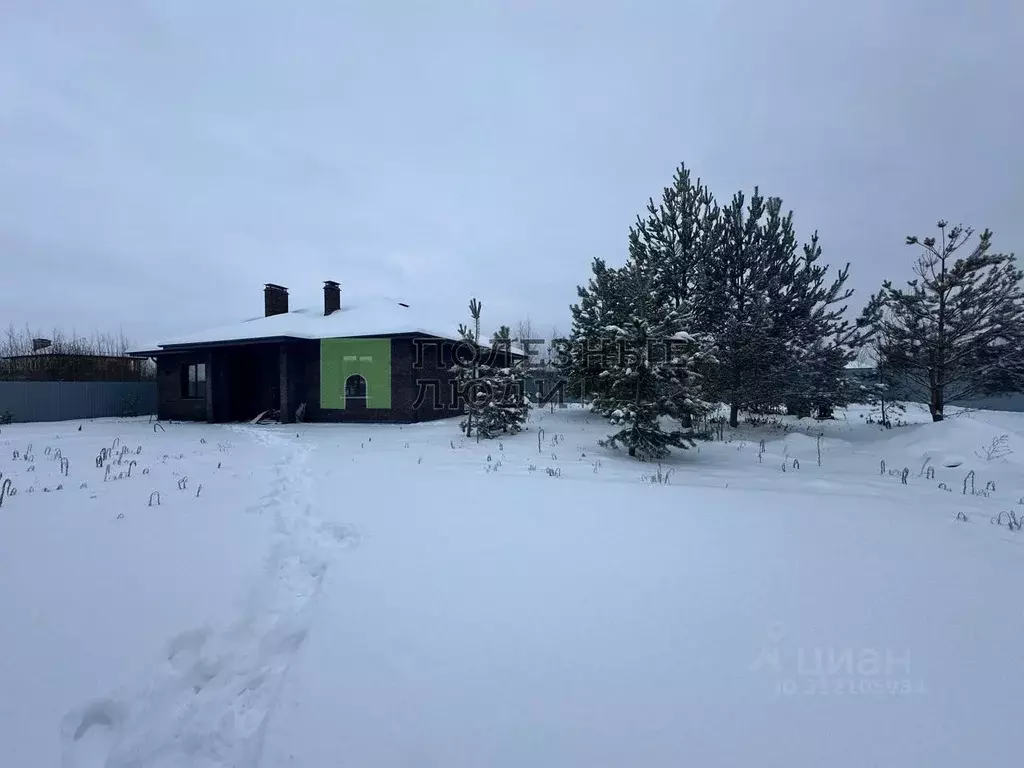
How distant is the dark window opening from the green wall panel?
6.19 meters

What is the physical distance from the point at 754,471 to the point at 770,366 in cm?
671

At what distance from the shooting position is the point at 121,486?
5.75 meters

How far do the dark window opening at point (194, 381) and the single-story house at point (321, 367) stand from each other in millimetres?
43

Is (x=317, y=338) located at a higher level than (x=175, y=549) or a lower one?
higher

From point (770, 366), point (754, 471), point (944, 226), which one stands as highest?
point (944, 226)

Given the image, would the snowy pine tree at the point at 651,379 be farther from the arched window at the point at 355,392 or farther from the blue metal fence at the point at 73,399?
the blue metal fence at the point at 73,399

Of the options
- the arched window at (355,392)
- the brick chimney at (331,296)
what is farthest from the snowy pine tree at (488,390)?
the brick chimney at (331,296)

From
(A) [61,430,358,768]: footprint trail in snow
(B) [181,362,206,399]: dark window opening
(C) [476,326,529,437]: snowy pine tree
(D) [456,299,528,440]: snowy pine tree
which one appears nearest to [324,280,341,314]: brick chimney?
(B) [181,362,206,399]: dark window opening

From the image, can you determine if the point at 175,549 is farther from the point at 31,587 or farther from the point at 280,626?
the point at 280,626

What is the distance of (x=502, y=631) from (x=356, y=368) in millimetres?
15200

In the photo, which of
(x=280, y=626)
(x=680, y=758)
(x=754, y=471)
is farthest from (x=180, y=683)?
(x=754, y=471)

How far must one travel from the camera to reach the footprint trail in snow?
1.97 m

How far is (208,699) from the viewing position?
231cm

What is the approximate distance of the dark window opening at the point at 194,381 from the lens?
18.9 meters
